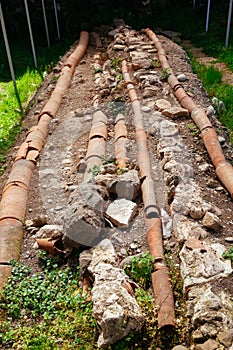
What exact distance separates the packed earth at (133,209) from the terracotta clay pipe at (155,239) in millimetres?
79

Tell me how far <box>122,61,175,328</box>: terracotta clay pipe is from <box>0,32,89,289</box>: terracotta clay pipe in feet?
4.34

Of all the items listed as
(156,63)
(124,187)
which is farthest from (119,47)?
(124,187)

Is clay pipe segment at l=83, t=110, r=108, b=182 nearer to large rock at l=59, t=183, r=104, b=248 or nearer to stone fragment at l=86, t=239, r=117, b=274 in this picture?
large rock at l=59, t=183, r=104, b=248

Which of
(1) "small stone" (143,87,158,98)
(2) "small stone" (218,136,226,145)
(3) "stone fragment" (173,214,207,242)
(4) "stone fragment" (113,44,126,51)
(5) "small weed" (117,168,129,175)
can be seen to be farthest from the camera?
(4) "stone fragment" (113,44,126,51)

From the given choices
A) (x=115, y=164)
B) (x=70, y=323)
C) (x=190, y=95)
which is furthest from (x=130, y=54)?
(x=70, y=323)

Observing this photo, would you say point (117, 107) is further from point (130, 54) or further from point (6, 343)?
point (6, 343)

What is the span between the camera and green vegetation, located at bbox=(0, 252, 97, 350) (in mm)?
3412

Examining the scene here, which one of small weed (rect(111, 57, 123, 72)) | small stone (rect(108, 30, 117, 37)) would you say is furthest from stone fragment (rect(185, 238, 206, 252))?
small stone (rect(108, 30, 117, 37))

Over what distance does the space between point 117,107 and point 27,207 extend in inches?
99.3

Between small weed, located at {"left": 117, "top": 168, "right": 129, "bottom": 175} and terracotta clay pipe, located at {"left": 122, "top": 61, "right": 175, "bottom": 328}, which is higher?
terracotta clay pipe, located at {"left": 122, "top": 61, "right": 175, "bottom": 328}

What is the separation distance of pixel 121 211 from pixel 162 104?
8.81ft

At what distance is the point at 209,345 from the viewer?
3.02 m

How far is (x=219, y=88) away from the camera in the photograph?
8.34 m

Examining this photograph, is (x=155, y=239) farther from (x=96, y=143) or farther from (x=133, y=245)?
(x=96, y=143)
